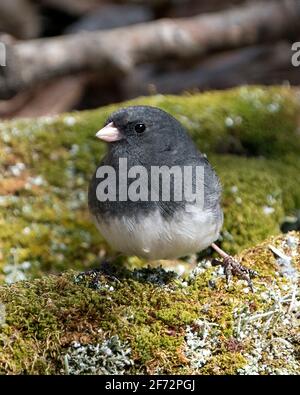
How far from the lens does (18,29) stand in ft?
21.1

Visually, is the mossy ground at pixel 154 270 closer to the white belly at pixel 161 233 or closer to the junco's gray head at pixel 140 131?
the white belly at pixel 161 233

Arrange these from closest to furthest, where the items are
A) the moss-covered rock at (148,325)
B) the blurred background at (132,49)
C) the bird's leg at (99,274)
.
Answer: the moss-covered rock at (148,325), the bird's leg at (99,274), the blurred background at (132,49)

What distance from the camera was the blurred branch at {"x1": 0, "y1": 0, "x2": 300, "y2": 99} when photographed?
514cm

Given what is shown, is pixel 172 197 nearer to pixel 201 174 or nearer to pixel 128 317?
pixel 201 174

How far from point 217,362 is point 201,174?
0.78 meters

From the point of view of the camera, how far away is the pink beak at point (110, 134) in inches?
101

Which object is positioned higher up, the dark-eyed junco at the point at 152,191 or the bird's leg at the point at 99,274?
the dark-eyed junco at the point at 152,191

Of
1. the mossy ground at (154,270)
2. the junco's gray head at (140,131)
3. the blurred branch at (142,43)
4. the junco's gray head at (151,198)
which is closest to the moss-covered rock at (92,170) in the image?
the mossy ground at (154,270)

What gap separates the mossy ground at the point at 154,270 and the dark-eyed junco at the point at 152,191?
0.14m

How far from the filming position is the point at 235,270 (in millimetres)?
2471

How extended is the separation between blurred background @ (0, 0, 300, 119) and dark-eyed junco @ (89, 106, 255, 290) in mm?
2548

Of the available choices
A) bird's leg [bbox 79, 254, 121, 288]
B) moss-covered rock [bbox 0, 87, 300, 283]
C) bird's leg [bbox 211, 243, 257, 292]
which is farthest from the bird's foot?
moss-covered rock [bbox 0, 87, 300, 283]

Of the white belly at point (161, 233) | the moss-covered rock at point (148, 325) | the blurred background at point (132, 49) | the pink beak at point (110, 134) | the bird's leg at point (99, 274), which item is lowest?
the moss-covered rock at point (148, 325)
